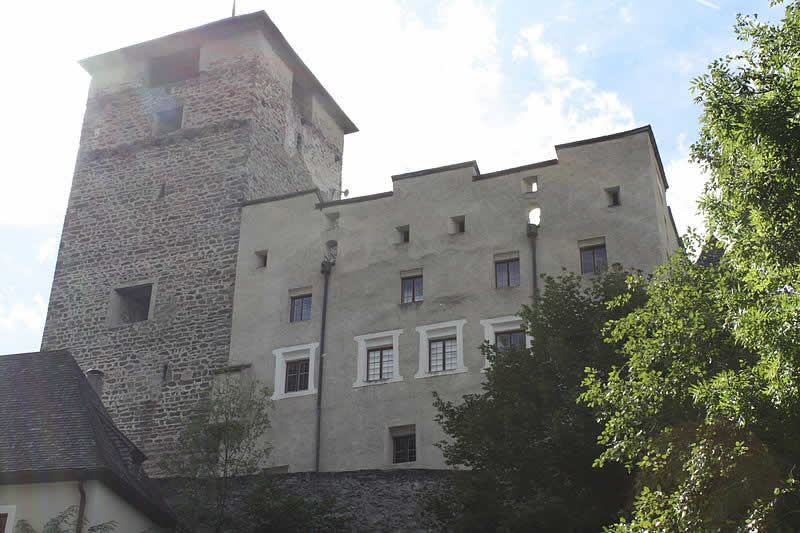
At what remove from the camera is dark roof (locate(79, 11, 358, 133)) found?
3594 centimetres

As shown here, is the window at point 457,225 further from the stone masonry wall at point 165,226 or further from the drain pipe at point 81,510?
the drain pipe at point 81,510

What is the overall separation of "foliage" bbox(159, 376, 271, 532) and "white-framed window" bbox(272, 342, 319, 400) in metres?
5.13

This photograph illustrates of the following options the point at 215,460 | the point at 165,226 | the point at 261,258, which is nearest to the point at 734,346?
the point at 215,460

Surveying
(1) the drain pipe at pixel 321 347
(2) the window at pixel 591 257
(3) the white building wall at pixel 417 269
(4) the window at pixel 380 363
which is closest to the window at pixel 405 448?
(3) the white building wall at pixel 417 269

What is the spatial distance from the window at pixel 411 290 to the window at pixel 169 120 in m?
11.1

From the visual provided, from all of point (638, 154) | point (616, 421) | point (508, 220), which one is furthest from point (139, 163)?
point (616, 421)

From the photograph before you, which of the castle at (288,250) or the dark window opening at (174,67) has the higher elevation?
the dark window opening at (174,67)

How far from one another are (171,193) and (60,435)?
13759 mm

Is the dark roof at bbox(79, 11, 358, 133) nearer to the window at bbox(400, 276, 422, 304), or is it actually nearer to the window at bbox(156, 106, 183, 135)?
the window at bbox(156, 106, 183, 135)

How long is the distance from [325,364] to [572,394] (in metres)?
11.7

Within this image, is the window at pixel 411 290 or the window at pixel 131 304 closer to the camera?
the window at pixel 411 290

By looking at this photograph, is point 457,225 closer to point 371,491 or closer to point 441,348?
point 441,348

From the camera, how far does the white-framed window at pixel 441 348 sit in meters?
27.9

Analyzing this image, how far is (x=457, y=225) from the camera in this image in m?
29.9
